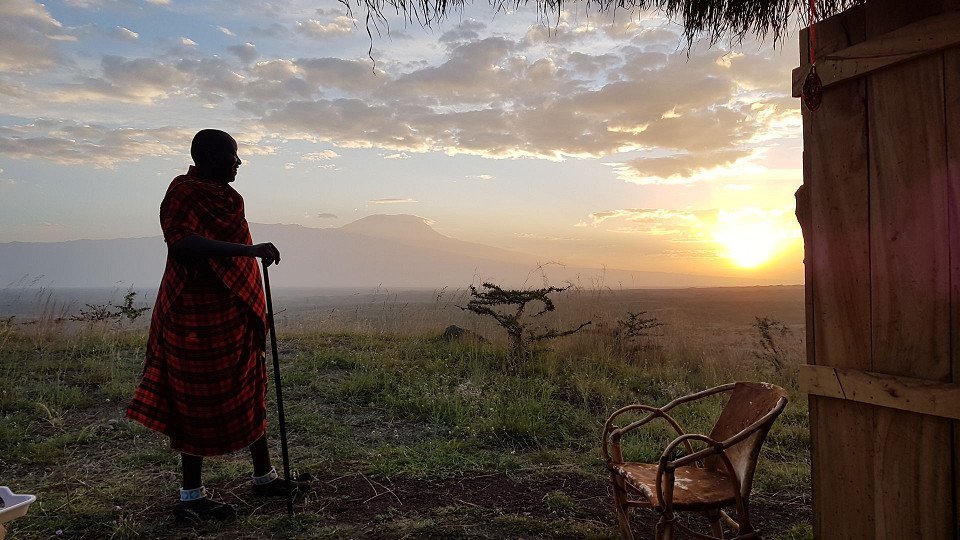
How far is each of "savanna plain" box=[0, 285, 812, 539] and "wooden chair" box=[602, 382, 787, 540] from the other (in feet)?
2.33

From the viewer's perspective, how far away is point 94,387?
7.01 m

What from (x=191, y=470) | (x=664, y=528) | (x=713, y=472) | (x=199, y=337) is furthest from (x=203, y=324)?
(x=713, y=472)

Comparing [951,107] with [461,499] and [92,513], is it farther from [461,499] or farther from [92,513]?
[92,513]

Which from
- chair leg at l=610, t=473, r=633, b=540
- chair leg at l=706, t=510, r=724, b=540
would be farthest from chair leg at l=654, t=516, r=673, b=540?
chair leg at l=706, t=510, r=724, b=540

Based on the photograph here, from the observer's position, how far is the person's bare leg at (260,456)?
401 cm

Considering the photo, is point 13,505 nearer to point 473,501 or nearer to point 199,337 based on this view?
point 199,337

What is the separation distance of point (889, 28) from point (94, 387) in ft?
26.4

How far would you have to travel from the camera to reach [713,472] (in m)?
3.11

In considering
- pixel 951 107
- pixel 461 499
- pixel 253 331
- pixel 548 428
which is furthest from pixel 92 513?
pixel 951 107

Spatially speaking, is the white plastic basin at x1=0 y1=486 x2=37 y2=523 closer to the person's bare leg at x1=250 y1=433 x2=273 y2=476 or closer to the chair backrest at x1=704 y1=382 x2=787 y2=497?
the person's bare leg at x1=250 y1=433 x2=273 y2=476

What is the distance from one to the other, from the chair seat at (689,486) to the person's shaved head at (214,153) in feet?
9.38

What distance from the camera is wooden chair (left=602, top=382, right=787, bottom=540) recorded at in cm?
260

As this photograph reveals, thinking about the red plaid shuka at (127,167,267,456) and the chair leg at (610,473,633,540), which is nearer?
the chair leg at (610,473,633,540)

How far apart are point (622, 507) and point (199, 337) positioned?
8.41 feet
